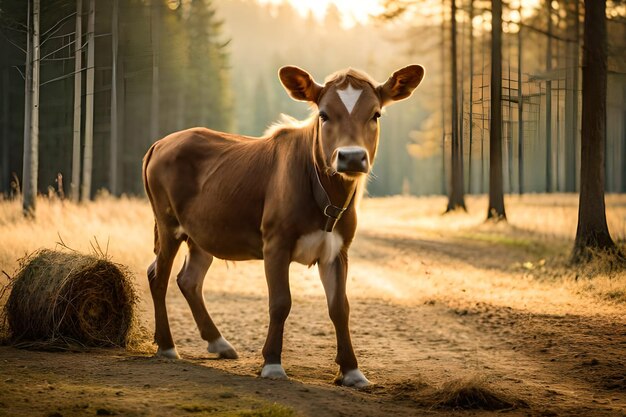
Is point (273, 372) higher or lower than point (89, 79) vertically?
lower

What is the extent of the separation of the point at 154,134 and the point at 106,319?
68.0ft

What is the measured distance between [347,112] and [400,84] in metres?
0.91

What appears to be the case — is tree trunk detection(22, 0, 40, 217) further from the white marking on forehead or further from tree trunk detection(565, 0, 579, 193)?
tree trunk detection(565, 0, 579, 193)

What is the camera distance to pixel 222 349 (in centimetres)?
745

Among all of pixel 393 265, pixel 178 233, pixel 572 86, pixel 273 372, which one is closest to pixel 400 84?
pixel 273 372

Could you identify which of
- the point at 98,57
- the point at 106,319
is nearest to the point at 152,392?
the point at 106,319

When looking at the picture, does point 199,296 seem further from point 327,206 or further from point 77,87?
point 77,87

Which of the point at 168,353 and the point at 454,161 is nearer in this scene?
the point at 168,353

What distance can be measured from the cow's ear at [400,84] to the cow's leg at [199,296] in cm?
280

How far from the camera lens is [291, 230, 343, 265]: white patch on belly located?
624cm

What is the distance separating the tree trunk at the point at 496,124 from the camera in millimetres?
19109

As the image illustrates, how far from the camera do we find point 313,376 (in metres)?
6.52

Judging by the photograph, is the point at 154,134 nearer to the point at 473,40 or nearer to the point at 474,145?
the point at 473,40

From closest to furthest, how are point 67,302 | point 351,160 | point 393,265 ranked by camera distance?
point 351,160
point 67,302
point 393,265
